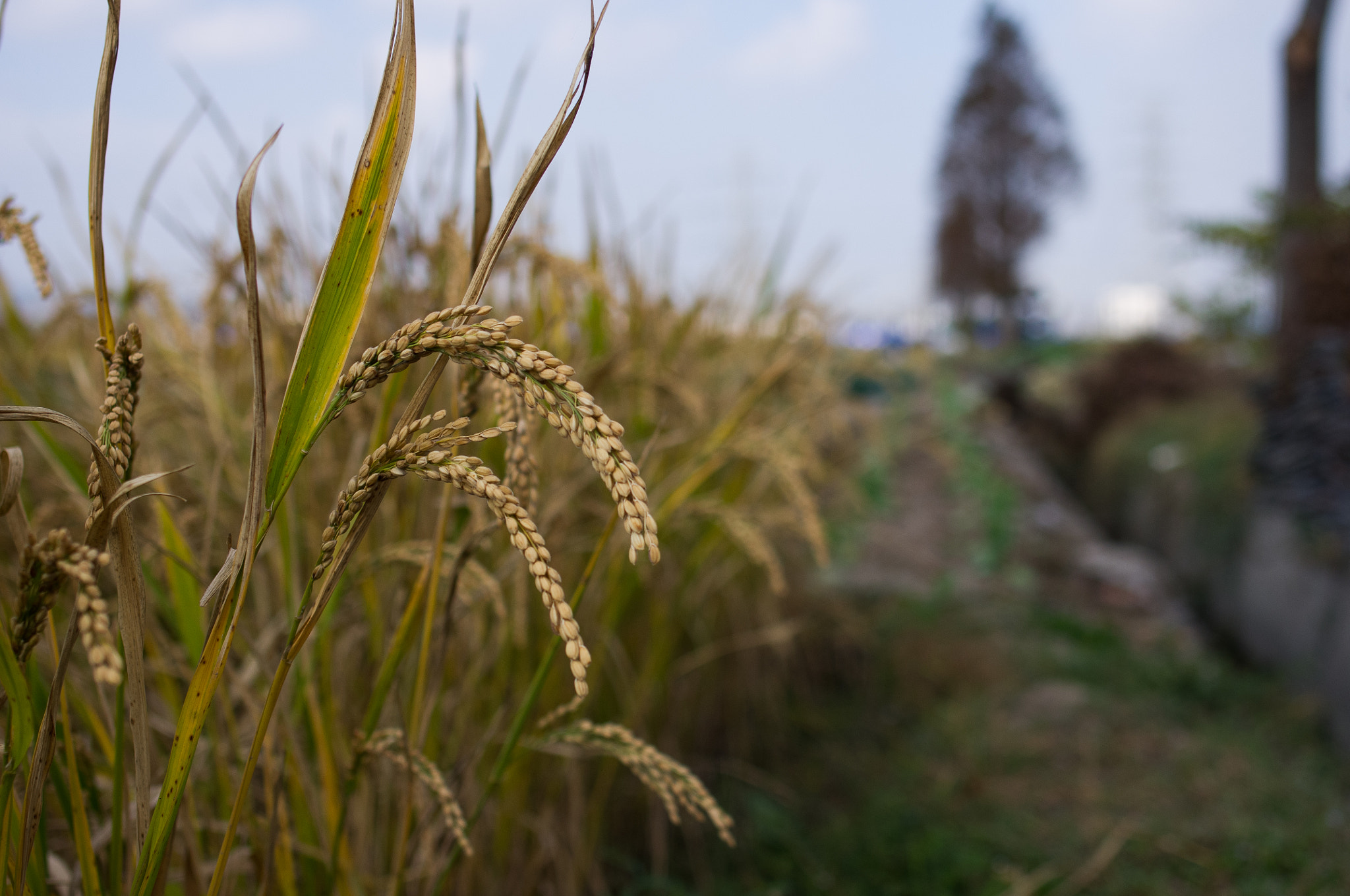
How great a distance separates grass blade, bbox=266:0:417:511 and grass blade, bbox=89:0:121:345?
18cm

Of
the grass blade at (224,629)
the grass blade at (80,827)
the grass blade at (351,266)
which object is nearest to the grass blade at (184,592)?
the grass blade at (80,827)

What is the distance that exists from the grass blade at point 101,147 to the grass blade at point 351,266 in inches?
7.0

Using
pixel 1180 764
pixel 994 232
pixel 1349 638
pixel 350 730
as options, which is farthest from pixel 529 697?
pixel 994 232

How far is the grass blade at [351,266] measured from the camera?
0.60 meters

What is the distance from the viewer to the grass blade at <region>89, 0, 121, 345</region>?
613 millimetres

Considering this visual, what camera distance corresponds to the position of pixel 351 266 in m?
0.62

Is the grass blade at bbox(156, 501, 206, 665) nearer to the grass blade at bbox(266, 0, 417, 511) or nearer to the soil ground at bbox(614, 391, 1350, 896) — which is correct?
the grass blade at bbox(266, 0, 417, 511)

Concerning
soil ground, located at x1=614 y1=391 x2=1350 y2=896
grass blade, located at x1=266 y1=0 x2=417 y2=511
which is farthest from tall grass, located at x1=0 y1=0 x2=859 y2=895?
soil ground, located at x1=614 y1=391 x2=1350 y2=896

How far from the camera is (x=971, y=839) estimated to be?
2.35m

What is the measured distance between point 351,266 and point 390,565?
23.6 inches

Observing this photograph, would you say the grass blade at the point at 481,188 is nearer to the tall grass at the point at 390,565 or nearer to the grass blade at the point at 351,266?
the tall grass at the point at 390,565

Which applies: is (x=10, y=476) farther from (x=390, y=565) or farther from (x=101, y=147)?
Result: (x=390, y=565)

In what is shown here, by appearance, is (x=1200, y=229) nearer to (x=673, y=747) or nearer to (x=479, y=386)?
(x=673, y=747)

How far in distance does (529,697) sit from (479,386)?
313 millimetres
